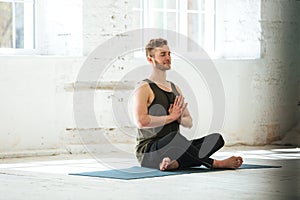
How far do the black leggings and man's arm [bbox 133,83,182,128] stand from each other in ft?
0.36

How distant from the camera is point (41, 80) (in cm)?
566

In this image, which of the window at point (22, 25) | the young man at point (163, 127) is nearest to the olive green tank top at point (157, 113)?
the young man at point (163, 127)

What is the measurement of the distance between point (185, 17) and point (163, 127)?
2.78 meters

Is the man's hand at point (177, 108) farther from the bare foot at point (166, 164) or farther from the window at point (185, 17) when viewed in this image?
the window at point (185, 17)

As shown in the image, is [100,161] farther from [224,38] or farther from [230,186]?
[224,38]

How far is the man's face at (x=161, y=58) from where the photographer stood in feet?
14.6

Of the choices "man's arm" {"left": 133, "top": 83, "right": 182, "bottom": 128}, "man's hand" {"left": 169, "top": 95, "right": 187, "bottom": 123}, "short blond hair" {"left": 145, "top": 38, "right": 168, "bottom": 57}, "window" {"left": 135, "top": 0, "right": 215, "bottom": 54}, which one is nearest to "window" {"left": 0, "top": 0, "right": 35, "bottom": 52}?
"window" {"left": 135, "top": 0, "right": 215, "bottom": 54}

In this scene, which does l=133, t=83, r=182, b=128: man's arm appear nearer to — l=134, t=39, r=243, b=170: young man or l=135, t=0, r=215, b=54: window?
l=134, t=39, r=243, b=170: young man

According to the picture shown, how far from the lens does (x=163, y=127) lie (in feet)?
14.5

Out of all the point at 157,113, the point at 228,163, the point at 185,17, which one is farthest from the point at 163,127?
the point at 185,17

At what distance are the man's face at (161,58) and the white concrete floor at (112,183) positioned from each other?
0.74m

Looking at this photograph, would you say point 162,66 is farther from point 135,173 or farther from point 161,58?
point 135,173

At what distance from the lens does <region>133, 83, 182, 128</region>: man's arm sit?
171 inches

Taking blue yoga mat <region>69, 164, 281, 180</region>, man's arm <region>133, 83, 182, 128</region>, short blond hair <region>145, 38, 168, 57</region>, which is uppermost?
short blond hair <region>145, 38, 168, 57</region>
